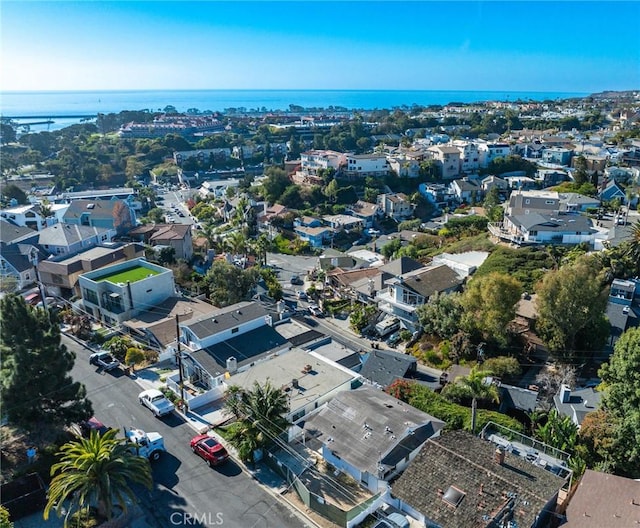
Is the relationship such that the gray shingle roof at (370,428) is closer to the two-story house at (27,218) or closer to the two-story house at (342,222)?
the two-story house at (27,218)

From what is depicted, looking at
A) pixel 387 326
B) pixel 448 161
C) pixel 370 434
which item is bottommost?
pixel 387 326

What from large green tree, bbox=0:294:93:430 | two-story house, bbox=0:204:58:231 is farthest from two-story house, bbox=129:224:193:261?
large green tree, bbox=0:294:93:430

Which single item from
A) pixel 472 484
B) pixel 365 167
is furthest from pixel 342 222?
pixel 472 484

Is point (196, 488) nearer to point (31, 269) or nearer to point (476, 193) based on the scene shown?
point (31, 269)

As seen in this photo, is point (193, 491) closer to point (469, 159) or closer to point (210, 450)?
point (210, 450)

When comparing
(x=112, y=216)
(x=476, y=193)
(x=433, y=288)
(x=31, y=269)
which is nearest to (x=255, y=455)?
(x=433, y=288)

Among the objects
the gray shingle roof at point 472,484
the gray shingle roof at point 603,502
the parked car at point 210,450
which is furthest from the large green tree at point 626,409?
the parked car at point 210,450
